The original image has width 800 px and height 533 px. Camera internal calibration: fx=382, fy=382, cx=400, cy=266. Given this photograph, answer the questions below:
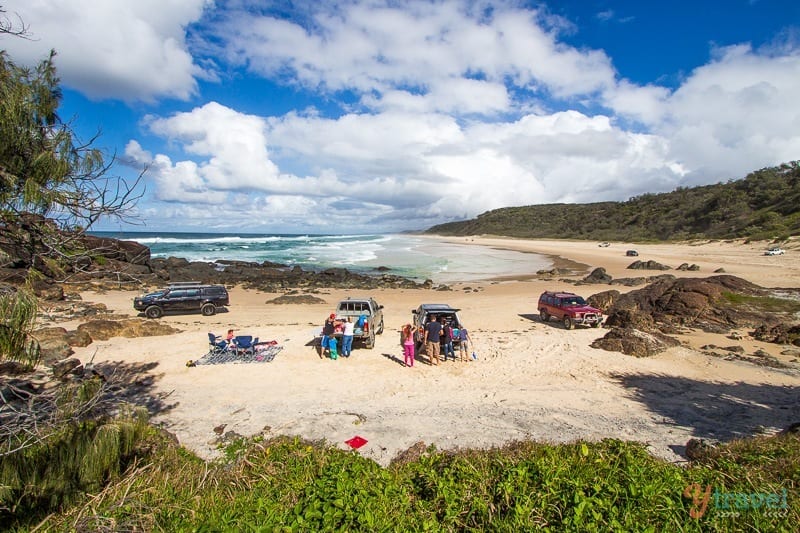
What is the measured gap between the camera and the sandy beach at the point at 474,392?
7.63 meters

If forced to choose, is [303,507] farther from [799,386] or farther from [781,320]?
[781,320]

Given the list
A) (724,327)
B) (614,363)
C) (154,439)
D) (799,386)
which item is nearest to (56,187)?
(154,439)

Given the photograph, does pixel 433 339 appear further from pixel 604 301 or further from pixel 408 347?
pixel 604 301

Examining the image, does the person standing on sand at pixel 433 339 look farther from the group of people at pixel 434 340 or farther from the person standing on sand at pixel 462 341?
→ the person standing on sand at pixel 462 341

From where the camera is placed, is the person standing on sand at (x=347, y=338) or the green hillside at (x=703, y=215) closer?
the person standing on sand at (x=347, y=338)

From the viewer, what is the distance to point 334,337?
13.1 meters

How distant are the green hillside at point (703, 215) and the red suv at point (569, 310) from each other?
47.3 meters

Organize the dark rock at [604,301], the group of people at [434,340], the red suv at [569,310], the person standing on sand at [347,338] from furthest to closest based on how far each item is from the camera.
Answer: the dark rock at [604,301] < the red suv at [569,310] < the person standing on sand at [347,338] < the group of people at [434,340]

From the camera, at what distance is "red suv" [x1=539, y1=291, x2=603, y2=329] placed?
1680cm

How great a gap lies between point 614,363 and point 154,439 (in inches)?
489

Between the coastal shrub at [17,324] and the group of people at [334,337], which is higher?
the coastal shrub at [17,324]

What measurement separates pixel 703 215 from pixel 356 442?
94794 millimetres

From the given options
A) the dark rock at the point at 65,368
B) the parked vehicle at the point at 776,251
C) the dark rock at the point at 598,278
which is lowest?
the dark rock at the point at 65,368

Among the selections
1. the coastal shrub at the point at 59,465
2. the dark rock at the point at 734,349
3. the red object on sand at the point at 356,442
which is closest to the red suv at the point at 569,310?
the dark rock at the point at 734,349
